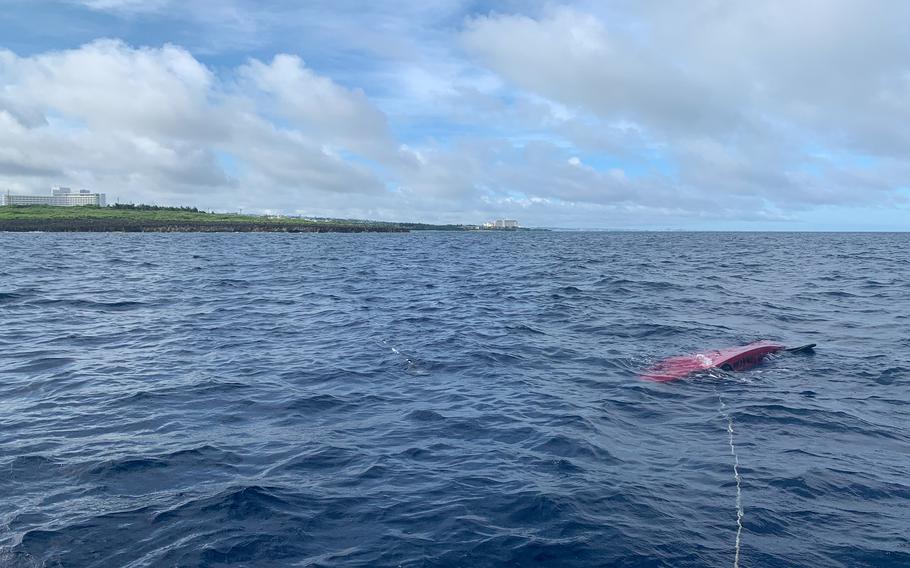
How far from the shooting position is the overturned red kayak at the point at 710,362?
1541 cm

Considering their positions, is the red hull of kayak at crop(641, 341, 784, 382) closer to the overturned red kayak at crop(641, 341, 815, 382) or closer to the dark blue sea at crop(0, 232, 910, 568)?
the overturned red kayak at crop(641, 341, 815, 382)

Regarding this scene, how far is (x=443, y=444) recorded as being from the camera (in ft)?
34.8

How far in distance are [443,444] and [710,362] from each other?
8.89 m

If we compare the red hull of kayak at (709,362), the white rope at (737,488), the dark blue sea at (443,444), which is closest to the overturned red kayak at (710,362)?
the red hull of kayak at (709,362)

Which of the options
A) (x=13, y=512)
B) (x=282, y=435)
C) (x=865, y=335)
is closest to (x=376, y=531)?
(x=282, y=435)

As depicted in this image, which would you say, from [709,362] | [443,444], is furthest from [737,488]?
[709,362]

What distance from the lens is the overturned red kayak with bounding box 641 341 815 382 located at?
15406mm

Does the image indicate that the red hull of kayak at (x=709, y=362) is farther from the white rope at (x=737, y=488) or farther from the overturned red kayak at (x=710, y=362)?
the white rope at (x=737, y=488)

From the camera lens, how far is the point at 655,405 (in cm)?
1300

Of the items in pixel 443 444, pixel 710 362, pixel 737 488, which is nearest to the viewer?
pixel 737 488

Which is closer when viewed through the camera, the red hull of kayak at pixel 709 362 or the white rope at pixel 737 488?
the white rope at pixel 737 488

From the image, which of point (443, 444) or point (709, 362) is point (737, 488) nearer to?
point (443, 444)

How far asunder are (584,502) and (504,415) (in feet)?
12.7

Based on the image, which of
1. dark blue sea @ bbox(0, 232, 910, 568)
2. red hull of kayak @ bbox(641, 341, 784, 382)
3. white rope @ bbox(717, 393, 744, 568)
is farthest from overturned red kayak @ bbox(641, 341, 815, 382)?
white rope @ bbox(717, 393, 744, 568)
